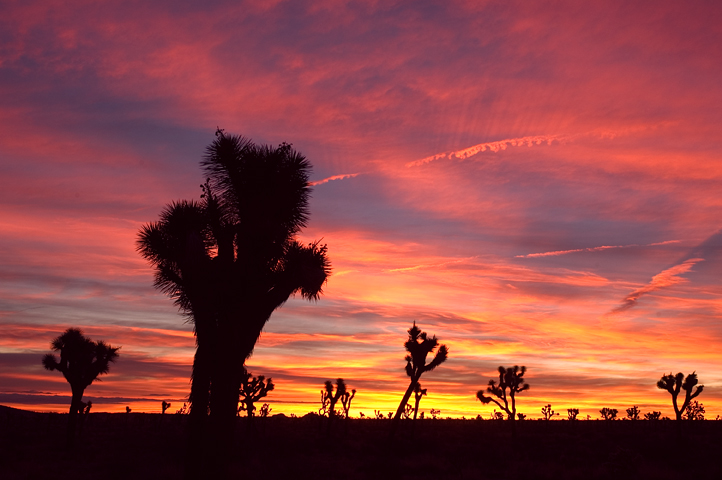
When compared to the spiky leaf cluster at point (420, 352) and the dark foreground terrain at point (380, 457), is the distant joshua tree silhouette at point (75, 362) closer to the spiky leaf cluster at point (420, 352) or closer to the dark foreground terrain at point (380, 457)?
the dark foreground terrain at point (380, 457)

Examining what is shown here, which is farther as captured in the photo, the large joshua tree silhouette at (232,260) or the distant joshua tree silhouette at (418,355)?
the distant joshua tree silhouette at (418,355)

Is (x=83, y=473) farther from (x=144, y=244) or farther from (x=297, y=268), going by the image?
(x=297, y=268)

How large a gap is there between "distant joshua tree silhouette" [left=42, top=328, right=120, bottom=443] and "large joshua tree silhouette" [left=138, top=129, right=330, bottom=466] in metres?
20.3

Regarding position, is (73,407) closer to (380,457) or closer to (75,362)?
(75,362)

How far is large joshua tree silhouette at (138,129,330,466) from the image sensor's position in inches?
454

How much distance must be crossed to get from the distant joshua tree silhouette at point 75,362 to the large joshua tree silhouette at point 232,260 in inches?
798

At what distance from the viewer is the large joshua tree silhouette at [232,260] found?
1154 cm

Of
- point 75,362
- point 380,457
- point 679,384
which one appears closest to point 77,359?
point 75,362

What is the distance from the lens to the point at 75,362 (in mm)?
29359

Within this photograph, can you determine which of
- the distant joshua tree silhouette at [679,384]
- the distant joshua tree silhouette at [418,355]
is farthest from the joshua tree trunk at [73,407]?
the distant joshua tree silhouette at [679,384]

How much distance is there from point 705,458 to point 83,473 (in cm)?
3028

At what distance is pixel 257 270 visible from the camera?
12.2 meters

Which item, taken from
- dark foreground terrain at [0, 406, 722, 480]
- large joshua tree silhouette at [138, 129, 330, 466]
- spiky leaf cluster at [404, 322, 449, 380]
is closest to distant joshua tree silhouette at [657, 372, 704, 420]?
dark foreground terrain at [0, 406, 722, 480]

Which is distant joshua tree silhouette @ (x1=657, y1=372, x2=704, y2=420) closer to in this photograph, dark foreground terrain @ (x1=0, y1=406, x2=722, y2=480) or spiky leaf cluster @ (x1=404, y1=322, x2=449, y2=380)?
dark foreground terrain @ (x1=0, y1=406, x2=722, y2=480)
